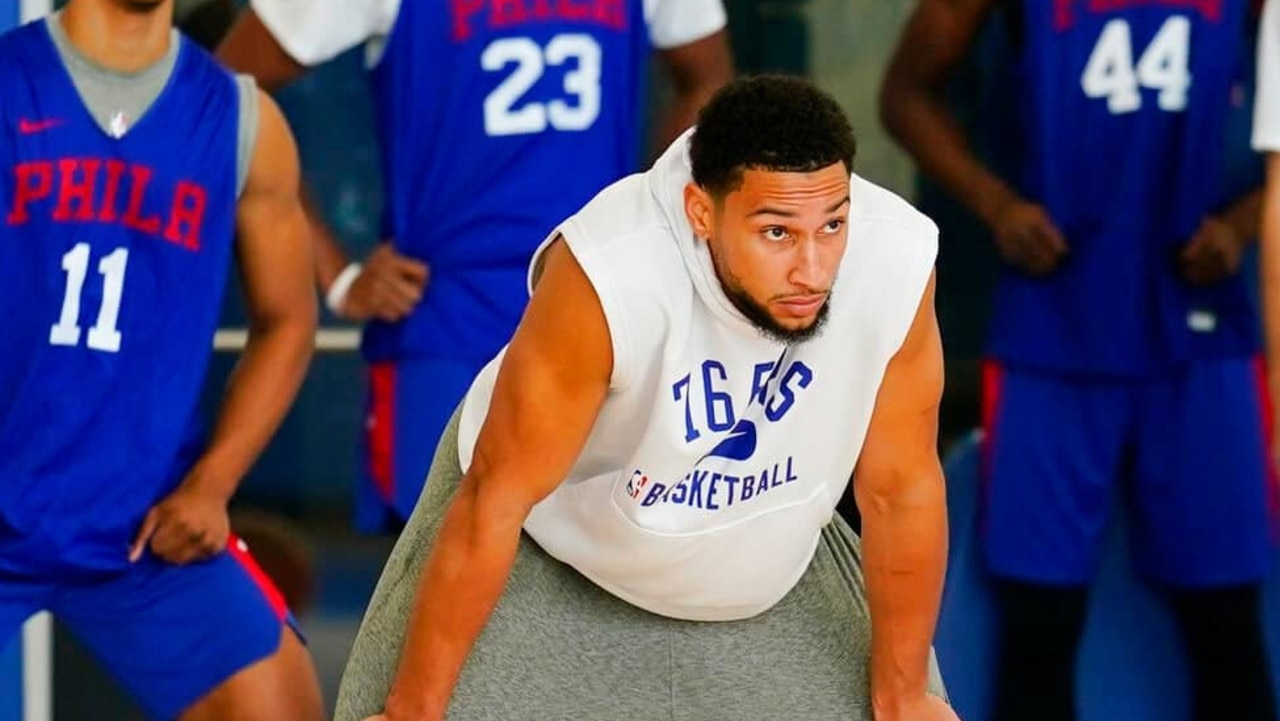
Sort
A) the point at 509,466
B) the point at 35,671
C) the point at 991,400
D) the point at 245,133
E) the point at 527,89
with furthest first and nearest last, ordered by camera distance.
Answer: the point at 35,671
the point at 991,400
the point at 527,89
the point at 245,133
the point at 509,466

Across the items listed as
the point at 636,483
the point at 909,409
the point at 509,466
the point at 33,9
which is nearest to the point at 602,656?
the point at 636,483

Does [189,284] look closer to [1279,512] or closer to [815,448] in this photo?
[815,448]

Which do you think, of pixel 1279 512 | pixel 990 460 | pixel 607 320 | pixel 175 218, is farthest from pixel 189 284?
pixel 1279 512

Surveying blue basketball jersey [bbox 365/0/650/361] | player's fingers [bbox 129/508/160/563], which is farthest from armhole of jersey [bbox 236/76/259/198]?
player's fingers [bbox 129/508/160/563]

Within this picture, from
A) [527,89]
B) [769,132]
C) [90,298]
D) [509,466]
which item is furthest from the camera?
[527,89]

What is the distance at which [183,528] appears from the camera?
3.86 metres

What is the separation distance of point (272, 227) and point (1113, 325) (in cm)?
145

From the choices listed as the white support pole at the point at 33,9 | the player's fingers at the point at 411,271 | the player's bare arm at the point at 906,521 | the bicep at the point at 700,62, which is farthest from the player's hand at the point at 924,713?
the white support pole at the point at 33,9

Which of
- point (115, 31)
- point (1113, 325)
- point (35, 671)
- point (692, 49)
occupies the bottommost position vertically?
point (35, 671)

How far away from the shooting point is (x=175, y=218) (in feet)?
12.8

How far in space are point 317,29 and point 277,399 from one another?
0.65m

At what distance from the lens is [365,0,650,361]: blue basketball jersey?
4.25 meters

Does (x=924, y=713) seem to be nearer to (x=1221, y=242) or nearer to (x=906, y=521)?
(x=906, y=521)

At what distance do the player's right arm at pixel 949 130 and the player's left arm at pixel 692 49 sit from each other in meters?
0.32
